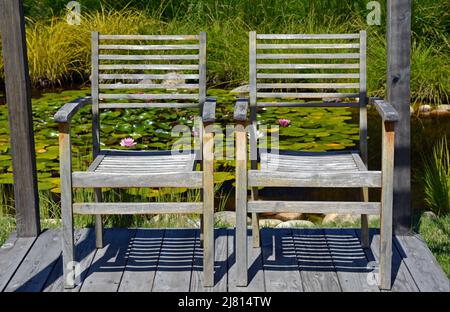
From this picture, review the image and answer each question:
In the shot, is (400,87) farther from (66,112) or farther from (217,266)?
(66,112)

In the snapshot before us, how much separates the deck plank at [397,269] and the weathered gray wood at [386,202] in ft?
0.19

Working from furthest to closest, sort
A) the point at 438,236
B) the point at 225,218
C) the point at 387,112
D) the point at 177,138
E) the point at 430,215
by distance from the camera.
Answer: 1. the point at 177,138
2. the point at 225,218
3. the point at 430,215
4. the point at 438,236
5. the point at 387,112

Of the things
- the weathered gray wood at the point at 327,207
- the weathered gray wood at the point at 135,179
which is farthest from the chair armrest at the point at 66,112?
the weathered gray wood at the point at 327,207

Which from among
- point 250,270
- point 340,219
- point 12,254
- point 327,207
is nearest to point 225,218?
point 340,219

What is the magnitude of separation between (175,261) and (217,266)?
15 cm

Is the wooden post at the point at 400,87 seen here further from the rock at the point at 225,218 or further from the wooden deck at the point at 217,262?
the rock at the point at 225,218

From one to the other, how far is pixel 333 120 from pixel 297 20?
6.17ft

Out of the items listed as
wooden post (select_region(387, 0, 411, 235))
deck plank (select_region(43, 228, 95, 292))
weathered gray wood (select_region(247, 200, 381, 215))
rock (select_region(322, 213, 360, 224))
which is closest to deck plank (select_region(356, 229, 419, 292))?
wooden post (select_region(387, 0, 411, 235))

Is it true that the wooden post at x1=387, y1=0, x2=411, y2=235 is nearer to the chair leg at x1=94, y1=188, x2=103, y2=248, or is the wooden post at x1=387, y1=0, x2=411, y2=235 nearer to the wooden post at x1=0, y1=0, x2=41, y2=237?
the chair leg at x1=94, y1=188, x2=103, y2=248

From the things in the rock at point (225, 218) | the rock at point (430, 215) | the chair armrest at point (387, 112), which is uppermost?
the chair armrest at point (387, 112)

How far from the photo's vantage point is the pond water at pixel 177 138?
15.6ft

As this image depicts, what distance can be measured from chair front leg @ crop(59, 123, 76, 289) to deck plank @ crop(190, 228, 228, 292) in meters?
0.41

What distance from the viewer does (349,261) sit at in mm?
3033

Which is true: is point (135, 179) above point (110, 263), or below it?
above
